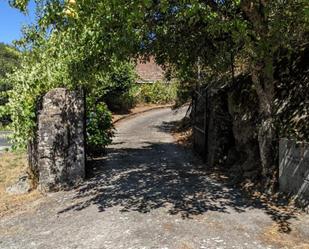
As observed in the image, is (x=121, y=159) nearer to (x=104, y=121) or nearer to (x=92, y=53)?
(x=104, y=121)

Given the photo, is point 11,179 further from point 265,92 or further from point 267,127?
point 265,92

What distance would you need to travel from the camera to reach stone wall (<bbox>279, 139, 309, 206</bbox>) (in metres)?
8.16

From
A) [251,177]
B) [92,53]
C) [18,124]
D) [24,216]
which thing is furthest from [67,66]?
[251,177]

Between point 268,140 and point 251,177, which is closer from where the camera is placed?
point 268,140

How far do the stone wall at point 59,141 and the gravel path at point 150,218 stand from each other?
1.62 ft

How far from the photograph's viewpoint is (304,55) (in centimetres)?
1066

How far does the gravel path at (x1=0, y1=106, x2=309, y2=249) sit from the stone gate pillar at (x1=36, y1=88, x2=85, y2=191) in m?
0.49

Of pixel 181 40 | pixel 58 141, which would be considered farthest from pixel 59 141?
pixel 181 40

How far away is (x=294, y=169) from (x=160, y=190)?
278 centimetres

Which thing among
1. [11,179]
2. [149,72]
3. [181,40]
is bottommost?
[11,179]

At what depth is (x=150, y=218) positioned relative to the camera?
311 inches

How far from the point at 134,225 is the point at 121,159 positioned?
6.64 m

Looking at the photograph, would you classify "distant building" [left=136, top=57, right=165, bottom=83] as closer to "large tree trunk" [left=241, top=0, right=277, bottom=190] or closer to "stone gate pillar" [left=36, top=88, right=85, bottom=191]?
"stone gate pillar" [left=36, top=88, right=85, bottom=191]

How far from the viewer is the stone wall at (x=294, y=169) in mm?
8160
